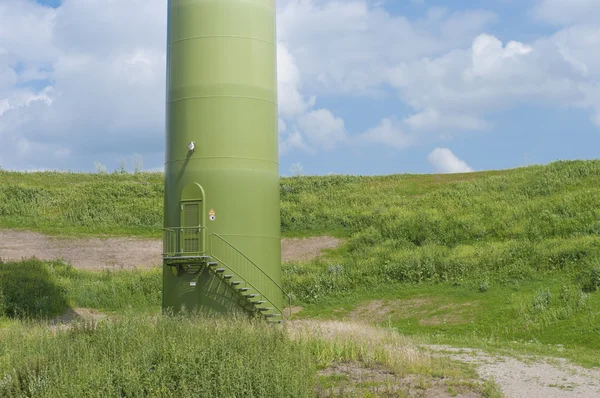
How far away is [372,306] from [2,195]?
32.1 metres

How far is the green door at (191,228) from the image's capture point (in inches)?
848

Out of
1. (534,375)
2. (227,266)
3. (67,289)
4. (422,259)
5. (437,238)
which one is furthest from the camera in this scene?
(437,238)

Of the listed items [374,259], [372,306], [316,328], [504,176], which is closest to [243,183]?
[316,328]

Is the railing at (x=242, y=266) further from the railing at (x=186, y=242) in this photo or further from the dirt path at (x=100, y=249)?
the dirt path at (x=100, y=249)

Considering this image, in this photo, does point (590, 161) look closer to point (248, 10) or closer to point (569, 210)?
point (569, 210)

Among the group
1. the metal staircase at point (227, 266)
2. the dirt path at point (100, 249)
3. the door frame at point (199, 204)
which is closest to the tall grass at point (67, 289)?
the dirt path at point (100, 249)

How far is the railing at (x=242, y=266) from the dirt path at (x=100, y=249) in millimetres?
21899

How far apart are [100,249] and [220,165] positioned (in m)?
26.6

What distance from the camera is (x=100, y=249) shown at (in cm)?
4594

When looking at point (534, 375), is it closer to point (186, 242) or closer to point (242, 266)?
point (242, 266)

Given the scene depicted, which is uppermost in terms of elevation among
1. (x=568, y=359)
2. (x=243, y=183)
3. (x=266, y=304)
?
(x=243, y=183)

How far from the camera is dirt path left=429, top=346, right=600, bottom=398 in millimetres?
16000

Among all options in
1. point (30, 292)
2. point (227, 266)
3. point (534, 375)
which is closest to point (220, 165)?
point (227, 266)

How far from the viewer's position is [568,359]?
67.8 ft
